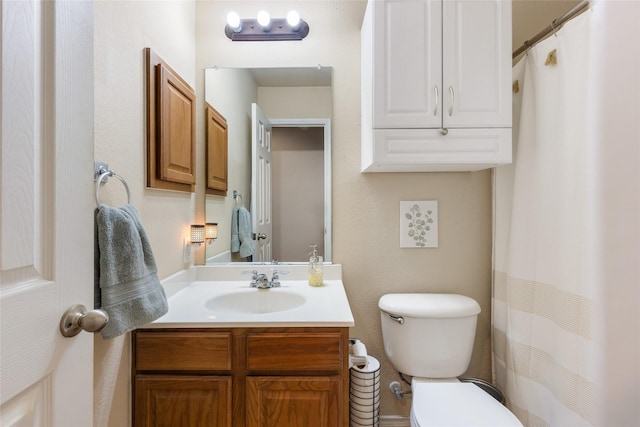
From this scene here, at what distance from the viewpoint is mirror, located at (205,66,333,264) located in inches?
71.2

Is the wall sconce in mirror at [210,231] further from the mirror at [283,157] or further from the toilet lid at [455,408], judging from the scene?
the toilet lid at [455,408]

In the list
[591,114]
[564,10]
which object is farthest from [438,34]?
[564,10]

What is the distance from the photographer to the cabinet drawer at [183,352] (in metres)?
1.21

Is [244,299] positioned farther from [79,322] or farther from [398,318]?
[79,322]

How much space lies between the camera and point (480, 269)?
180 cm

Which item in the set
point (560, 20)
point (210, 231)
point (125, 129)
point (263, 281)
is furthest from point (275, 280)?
point (560, 20)

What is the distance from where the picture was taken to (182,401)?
1205 millimetres

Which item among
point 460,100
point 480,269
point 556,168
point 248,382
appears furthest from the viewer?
point 480,269

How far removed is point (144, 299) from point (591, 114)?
1.53 m

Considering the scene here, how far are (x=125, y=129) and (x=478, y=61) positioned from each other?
4.64ft

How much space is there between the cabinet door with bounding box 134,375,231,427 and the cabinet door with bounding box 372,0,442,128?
1208 mm

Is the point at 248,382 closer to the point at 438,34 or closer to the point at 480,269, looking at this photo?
the point at 480,269

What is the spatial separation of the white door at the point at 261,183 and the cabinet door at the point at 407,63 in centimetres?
66

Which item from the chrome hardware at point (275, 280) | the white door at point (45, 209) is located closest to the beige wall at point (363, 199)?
the chrome hardware at point (275, 280)
